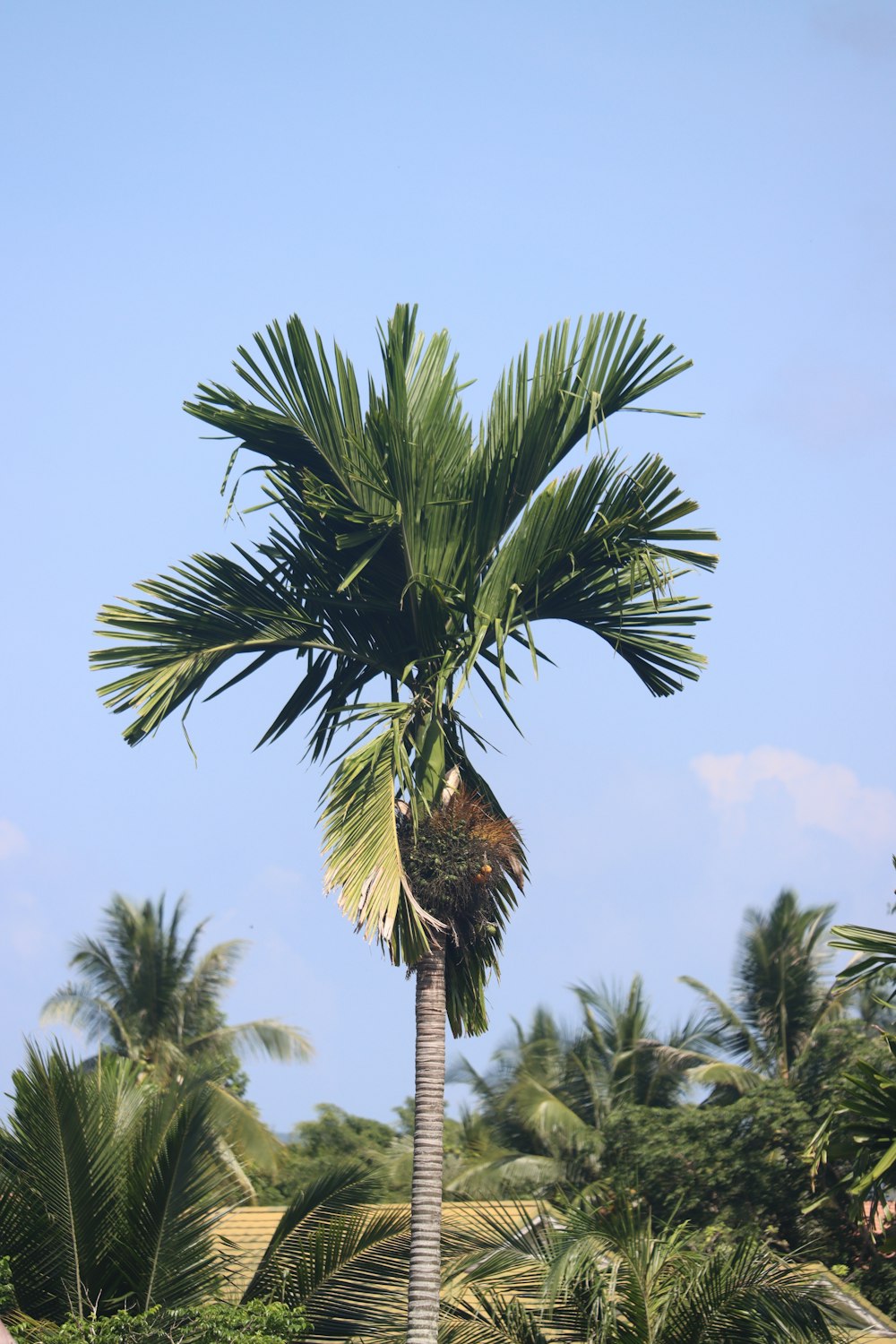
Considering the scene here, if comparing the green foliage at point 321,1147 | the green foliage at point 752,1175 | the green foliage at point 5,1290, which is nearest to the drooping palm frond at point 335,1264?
the green foliage at point 5,1290

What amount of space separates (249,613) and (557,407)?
247cm

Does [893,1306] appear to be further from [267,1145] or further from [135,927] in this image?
[135,927]

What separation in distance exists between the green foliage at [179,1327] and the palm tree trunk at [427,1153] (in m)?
0.86

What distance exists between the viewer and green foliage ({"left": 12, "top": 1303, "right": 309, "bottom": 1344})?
891 centimetres

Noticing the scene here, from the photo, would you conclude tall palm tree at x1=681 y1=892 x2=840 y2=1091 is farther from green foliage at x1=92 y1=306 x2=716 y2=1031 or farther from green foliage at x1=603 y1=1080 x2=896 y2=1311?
green foliage at x1=92 y1=306 x2=716 y2=1031

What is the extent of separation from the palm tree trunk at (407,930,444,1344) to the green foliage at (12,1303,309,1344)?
86 cm

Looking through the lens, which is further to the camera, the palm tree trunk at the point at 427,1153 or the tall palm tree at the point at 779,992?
the tall palm tree at the point at 779,992

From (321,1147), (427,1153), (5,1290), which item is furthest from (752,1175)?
(321,1147)

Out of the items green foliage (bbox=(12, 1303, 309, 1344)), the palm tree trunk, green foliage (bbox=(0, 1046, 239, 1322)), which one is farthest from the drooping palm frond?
the palm tree trunk

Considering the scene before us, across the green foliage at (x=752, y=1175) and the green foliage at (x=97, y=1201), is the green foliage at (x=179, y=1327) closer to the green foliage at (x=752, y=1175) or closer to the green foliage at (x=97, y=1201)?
the green foliage at (x=97, y=1201)

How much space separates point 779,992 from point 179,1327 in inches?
→ 716

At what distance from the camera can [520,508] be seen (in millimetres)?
10398

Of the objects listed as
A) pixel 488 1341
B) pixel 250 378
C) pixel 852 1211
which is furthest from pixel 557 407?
pixel 488 1341

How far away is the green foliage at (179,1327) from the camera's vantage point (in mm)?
8914
